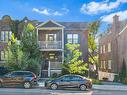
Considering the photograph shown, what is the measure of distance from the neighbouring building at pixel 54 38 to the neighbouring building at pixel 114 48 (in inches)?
197

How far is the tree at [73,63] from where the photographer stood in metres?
43.7

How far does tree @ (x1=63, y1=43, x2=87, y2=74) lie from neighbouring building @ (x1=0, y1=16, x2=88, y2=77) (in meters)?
2.62

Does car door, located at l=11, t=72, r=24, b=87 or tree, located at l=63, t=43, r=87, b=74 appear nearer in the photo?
car door, located at l=11, t=72, r=24, b=87

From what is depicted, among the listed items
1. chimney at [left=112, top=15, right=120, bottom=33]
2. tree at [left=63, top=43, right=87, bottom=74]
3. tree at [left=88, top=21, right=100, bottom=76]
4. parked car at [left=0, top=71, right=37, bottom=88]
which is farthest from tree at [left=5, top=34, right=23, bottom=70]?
chimney at [left=112, top=15, right=120, bottom=33]

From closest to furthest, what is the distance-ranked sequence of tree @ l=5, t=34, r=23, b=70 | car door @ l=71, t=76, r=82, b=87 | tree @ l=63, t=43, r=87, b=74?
car door @ l=71, t=76, r=82, b=87 < tree @ l=5, t=34, r=23, b=70 < tree @ l=63, t=43, r=87, b=74

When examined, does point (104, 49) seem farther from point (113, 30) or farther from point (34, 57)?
point (34, 57)

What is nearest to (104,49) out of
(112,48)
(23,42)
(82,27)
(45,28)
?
(112,48)

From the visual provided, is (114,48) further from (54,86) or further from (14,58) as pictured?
(54,86)

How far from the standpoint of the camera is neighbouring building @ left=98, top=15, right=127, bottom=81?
158 feet

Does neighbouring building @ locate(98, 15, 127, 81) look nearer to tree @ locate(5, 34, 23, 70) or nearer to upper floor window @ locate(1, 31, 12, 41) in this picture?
tree @ locate(5, 34, 23, 70)

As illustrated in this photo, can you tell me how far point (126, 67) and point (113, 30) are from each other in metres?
9.58

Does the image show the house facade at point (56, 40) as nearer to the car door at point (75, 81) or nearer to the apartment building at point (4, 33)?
the apartment building at point (4, 33)

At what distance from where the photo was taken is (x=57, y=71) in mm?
47312

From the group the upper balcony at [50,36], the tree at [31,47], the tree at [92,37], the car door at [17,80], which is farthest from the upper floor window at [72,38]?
the car door at [17,80]
